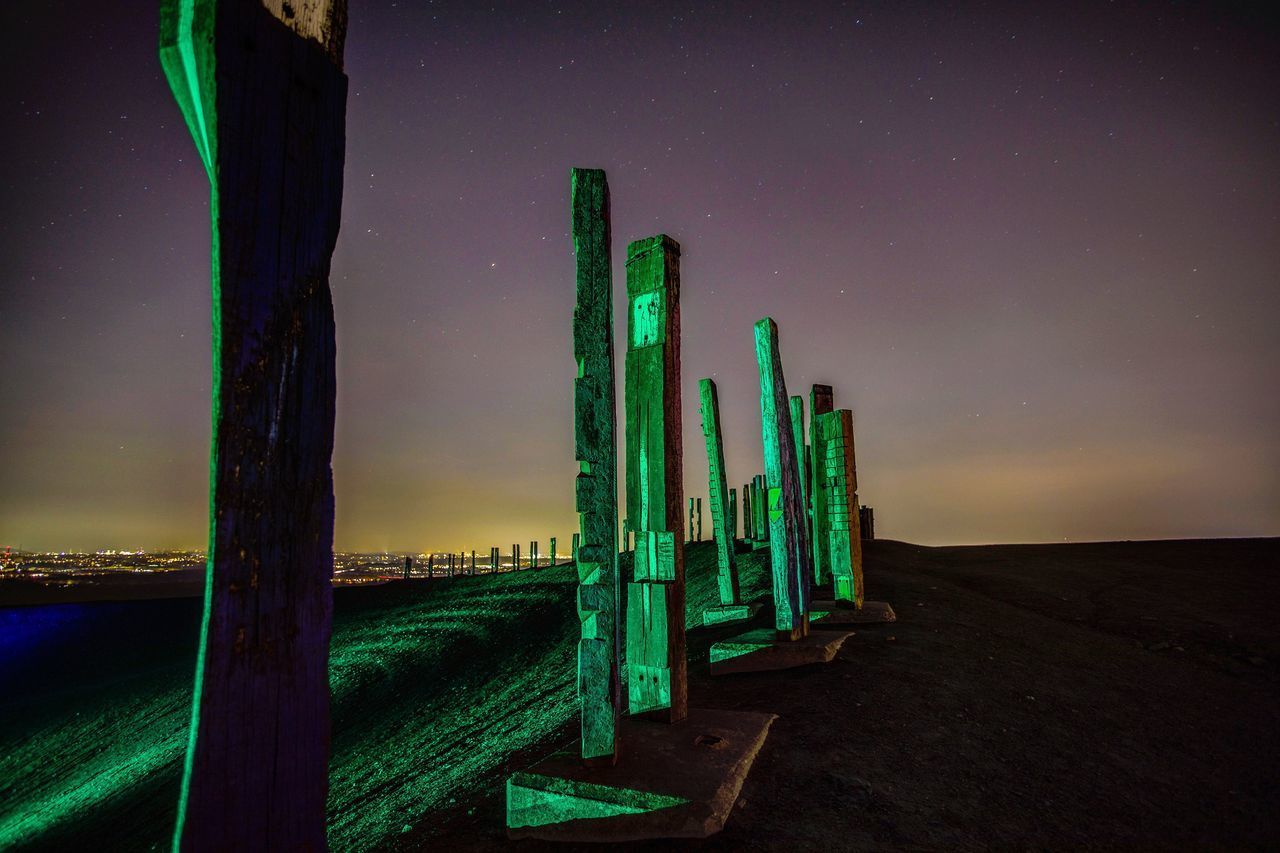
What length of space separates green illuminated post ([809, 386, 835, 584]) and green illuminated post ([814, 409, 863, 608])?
1.62 ft

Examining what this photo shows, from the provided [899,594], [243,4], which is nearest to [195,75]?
[243,4]

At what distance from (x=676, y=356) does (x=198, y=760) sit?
298 cm

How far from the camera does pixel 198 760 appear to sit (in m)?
1.41

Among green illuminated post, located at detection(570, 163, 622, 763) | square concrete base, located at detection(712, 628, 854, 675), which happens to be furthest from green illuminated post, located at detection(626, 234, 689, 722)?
square concrete base, located at detection(712, 628, 854, 675)

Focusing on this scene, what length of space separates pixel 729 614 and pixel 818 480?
7.84 feet

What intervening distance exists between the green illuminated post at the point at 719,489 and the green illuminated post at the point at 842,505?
1.62m

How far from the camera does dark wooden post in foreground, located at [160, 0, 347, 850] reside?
1.47 meters

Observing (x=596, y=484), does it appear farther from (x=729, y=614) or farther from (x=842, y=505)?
(x=729, y=614)

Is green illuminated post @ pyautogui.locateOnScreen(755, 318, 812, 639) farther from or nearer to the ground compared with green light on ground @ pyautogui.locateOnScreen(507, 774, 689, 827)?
farther from the ground

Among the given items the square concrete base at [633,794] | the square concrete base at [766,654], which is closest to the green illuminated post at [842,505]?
the square concrete base at [766,654]

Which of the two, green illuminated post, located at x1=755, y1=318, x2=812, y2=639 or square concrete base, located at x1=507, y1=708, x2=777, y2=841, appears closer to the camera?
square concrete base, located at x1=507, y1=708, x2=777, y2=841

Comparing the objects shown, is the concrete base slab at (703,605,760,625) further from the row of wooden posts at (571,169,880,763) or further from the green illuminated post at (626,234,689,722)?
the green illuminated post at (626,234,689,722)

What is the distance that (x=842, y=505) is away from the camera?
7.59 meters

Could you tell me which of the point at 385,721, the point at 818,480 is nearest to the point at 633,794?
the point at 818,480
